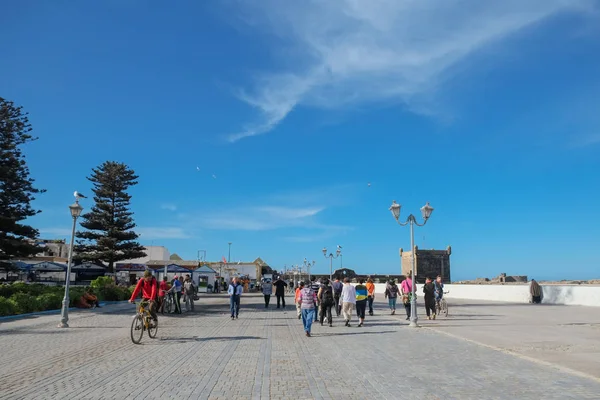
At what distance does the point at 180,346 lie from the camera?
36.2 ft

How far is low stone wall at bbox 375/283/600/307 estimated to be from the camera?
89.7ft

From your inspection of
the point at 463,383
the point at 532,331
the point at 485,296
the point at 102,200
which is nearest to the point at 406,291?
the point at 532,331

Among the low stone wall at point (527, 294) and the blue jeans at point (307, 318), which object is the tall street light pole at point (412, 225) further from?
the low stone wall at point (527, 294)

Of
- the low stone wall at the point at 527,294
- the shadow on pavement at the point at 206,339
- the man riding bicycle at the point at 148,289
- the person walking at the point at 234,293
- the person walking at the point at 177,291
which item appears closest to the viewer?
the man riding bicycle at the point at 148,289

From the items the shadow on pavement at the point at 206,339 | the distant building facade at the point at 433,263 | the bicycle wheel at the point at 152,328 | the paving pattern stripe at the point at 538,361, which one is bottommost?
the shadow on pavement at the point at 206,339

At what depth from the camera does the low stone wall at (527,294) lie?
27328 millimetres

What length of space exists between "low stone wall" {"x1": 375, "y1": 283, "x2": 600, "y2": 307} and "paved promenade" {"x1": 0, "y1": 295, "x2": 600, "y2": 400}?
48.0 ft

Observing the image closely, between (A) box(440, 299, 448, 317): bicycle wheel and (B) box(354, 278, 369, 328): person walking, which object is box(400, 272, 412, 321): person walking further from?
(B) box(354, 278, 369, 328): person walking

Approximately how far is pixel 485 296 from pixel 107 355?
32685mm

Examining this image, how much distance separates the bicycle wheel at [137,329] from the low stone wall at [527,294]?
2519cm

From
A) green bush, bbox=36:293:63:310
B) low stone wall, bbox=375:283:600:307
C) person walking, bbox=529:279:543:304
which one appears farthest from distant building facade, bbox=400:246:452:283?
green bush, bbox=36:293:63:310

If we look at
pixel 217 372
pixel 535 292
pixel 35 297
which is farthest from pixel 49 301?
pixel 535 292

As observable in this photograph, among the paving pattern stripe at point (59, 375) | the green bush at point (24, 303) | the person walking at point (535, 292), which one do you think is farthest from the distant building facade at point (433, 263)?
the paving pattern stripe at point (59, 375)

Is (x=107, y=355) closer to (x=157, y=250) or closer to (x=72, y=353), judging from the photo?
(x=72, y=353)
